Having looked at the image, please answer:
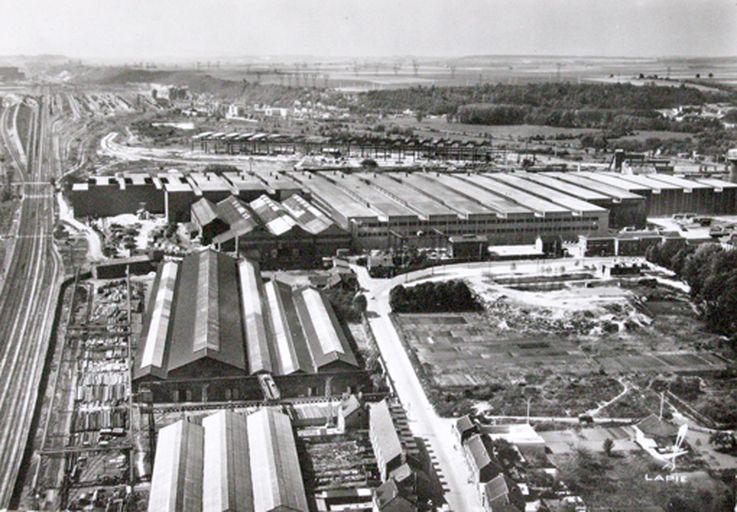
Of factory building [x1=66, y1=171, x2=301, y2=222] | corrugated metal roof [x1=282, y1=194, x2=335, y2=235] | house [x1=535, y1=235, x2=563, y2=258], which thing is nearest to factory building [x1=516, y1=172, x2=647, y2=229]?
house [x1=535, y1=235, x2=563, y2=258]

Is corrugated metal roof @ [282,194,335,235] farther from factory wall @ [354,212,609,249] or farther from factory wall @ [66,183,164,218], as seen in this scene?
factory wall @ [66,183,164,218]

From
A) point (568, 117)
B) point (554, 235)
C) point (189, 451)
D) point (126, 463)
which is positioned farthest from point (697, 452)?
point (568, 117)

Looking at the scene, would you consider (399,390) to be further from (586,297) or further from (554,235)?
(554,235)

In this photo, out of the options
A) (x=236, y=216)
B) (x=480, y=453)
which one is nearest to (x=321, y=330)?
(x=480, y=453)

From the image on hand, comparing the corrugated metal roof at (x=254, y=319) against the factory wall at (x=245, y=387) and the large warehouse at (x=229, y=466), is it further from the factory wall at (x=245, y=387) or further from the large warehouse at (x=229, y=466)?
the large warehouse at (x=229, y=466)

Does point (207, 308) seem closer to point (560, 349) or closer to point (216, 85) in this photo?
point (560, 349)

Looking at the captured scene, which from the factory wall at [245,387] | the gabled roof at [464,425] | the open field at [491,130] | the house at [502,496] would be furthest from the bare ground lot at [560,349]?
the open field at [491,130]

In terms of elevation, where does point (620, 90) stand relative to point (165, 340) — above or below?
above
